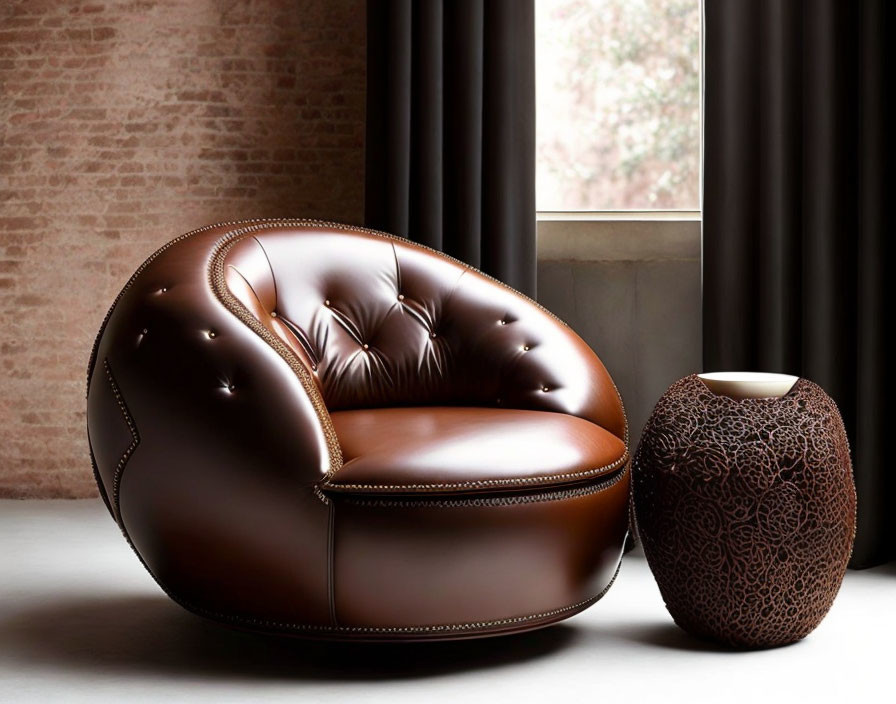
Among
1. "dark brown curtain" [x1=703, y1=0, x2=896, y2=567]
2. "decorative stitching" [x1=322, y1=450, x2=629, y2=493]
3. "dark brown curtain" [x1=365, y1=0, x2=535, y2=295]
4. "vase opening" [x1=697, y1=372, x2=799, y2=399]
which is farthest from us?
"dark brown curtain" [x1=365, y1=0, x2=535, y2=295]

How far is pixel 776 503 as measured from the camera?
197 cm

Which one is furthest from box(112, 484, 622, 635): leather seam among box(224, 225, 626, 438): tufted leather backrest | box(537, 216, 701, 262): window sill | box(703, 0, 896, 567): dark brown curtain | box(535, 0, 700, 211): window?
box(535, 0, 700, 211): window

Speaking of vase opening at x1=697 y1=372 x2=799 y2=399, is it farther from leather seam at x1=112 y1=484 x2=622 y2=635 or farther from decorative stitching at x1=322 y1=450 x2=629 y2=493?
leather seam at x1=112 y1=484 x2=622 y2=635

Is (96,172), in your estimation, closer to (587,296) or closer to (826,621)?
(587,296)

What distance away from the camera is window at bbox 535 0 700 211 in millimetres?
3416

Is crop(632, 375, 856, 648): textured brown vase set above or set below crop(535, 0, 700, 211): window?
below

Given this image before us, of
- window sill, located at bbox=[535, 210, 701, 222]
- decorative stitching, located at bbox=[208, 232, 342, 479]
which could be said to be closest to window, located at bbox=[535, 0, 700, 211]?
window sill, located at bbox=[535, 210, 701, 222]

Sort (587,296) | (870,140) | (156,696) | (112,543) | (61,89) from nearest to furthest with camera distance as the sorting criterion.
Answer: (156,696)
(870,140)
(112,543)
(587,296)
(61,89)

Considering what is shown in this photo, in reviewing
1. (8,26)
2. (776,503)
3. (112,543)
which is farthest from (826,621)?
(8,26)

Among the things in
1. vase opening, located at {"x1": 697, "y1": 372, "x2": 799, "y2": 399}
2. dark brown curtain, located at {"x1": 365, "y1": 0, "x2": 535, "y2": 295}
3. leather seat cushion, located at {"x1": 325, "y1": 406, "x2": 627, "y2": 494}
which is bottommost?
leather seat cushion, located at {"x1": 325, "y1": 406, "x2": 627, "y2": 494}

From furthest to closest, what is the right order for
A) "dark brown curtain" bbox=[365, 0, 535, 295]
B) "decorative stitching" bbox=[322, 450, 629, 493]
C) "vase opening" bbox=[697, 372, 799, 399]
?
"dark brown curtain" bbox=[365, 0, 535, 295], "vase opening" bbox=[697, 372, 799, 399], "decorative stitching" bbox=[322, 450, 629, 493]

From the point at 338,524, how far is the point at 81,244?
2426 millimetres

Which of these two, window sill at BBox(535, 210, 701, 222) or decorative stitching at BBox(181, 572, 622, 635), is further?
→ window sill at BBox(535, 210, 701, 222)

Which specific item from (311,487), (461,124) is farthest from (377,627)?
(461,124)
